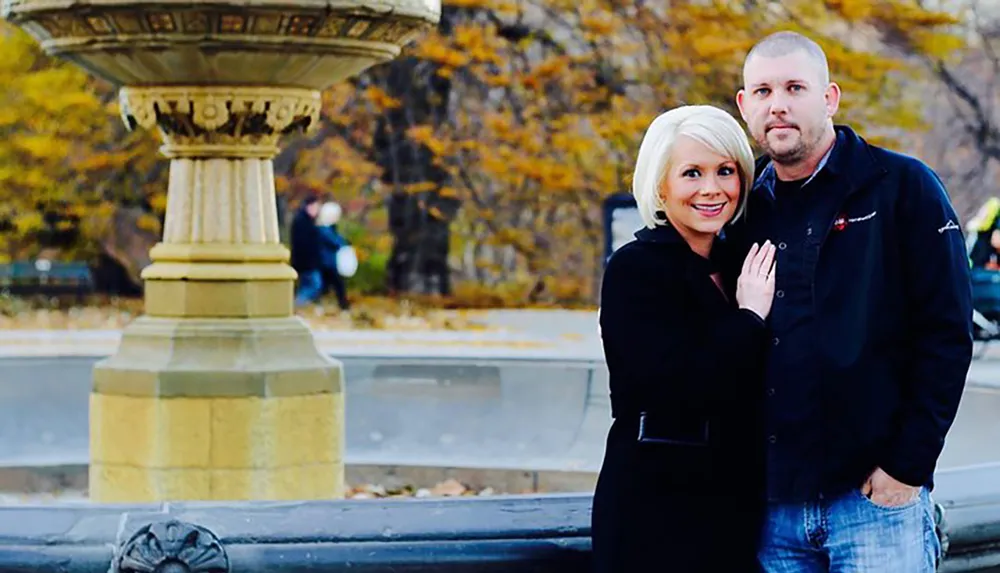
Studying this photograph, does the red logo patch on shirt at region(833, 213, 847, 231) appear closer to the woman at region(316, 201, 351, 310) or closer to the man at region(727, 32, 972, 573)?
the man at region(727, 32, 972, 573)

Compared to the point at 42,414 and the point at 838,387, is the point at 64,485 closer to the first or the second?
the point at 42,414

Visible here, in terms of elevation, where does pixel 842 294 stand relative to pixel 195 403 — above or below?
above

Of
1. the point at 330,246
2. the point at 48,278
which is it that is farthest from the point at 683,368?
the point at 48,278

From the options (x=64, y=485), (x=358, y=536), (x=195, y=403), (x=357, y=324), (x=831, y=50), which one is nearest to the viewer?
(x=358, y=536)

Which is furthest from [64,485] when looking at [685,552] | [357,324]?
[357,324]

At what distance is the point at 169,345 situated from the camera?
7.17 m

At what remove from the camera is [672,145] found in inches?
144

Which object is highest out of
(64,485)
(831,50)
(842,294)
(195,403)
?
(831,50)

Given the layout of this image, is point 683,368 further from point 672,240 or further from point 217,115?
point 217,115

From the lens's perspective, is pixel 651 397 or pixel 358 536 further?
pixel 358 536

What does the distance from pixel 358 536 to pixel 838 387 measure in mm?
1160

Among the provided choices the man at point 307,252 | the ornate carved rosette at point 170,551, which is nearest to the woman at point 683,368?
the ornate carved rosette at point 170,551

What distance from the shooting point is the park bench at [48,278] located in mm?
24609

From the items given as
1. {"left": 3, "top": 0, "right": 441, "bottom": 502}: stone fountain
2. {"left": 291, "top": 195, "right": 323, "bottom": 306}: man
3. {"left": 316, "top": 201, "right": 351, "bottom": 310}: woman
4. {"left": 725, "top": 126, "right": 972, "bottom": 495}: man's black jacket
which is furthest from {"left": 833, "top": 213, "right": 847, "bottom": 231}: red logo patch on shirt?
{"left": 316, "top": 201, "right": 351, "bottom": 310}: woman
